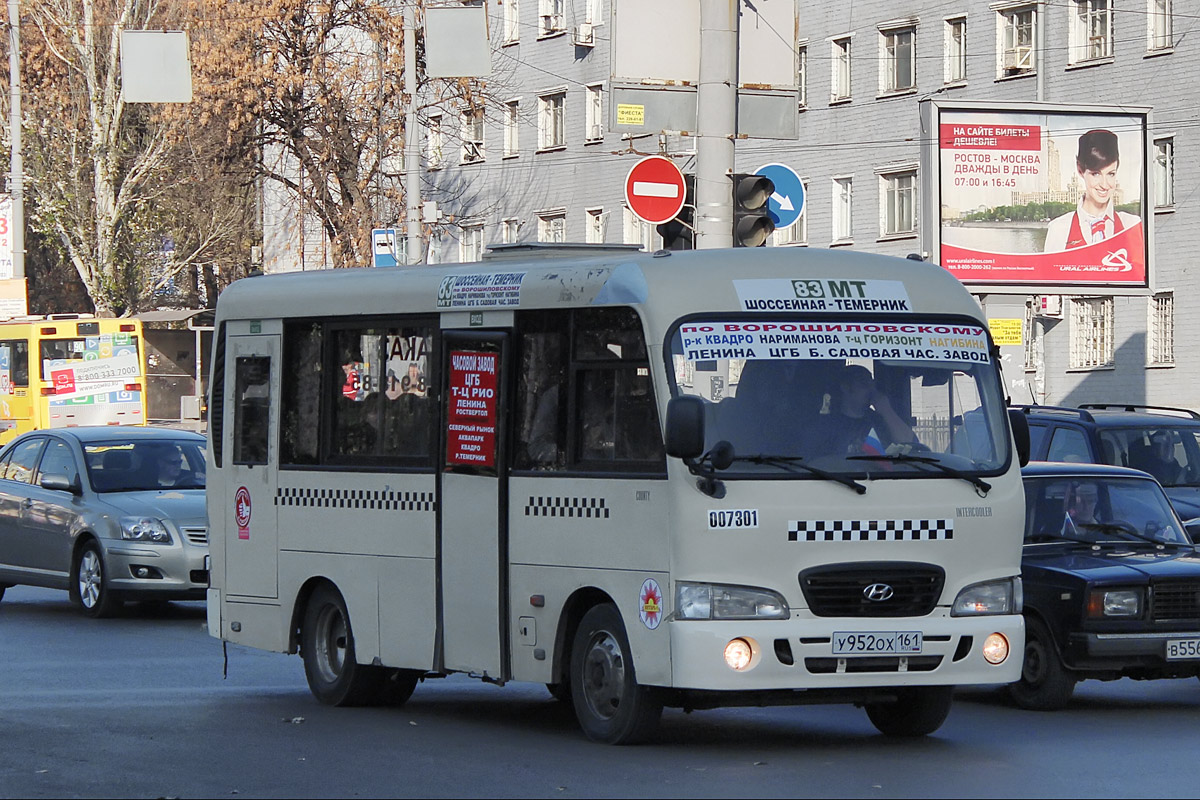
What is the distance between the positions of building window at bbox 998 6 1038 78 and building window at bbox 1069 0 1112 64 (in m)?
0.99

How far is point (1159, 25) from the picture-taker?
42312 millimetres

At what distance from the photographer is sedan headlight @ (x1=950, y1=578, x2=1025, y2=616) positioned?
33.4 ft

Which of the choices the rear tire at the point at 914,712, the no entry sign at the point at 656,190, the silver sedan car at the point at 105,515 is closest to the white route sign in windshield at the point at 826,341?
the rear tire at the point at 914,712

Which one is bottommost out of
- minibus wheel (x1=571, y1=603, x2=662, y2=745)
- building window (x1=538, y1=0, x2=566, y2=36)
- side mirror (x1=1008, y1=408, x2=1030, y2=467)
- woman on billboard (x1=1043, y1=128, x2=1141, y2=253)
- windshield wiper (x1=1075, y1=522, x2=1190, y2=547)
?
minibus wheel (x1=571, y1=603, x2=662, y2=745)

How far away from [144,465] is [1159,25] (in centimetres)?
2843

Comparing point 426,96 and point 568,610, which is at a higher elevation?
point 426,96

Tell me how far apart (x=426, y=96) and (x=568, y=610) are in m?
42.3

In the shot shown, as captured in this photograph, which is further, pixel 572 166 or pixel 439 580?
pixel 572 166

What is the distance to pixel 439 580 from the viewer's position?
11562mm

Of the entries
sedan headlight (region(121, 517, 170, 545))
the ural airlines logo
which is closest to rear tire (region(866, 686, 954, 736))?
sedan headlight (region(121, 517, 170, 545))

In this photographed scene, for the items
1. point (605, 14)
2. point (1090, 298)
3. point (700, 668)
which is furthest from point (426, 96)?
point (700, 668)

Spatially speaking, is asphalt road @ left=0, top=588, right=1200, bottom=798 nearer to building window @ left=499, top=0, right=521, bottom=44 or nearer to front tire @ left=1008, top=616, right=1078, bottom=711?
front tire @ left=1008, top=616, right=1078, bottom=711

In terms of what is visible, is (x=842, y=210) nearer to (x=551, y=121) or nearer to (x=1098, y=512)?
(x=551, y=121)

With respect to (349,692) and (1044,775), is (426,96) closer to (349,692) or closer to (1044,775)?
(349,692)
